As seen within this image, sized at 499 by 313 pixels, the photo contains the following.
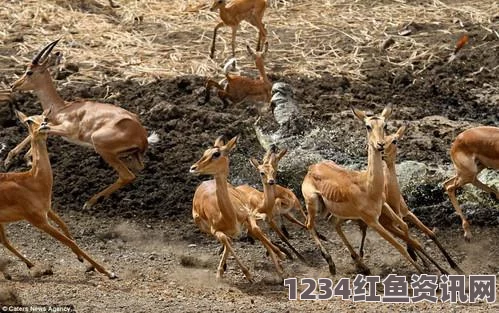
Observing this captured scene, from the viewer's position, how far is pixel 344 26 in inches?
668

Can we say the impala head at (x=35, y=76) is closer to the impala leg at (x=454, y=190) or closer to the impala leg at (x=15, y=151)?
Result: the impala leg at (x=15, y=151)

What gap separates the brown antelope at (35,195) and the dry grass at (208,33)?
15.0 feet

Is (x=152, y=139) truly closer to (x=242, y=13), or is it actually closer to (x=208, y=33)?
(x=242, y=13)

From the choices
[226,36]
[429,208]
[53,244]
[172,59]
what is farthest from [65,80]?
[429,208]

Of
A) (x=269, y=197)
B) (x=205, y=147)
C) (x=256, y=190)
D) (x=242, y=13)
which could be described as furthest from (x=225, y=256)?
(x=242, y=13)

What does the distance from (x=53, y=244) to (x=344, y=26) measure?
705cm

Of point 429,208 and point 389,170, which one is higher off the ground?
point 389,170

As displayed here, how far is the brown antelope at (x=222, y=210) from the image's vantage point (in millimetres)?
10078

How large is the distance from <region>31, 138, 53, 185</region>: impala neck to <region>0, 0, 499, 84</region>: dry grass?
14.9 feet

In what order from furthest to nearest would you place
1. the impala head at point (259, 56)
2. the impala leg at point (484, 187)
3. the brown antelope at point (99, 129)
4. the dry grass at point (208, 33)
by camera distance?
1. the dry grass at point (208, 33)
2. the impala head at point (259, 56)
3. the brown antelope at point (99, 129)
4. the impala leg at point (484, 187)

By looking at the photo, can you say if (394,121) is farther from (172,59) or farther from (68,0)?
(68,0)

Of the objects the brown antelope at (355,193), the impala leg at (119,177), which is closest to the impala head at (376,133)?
the brown antelope at (355,193)

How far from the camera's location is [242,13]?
1634 cm

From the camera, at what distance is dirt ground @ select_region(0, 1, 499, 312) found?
9.87 metres
